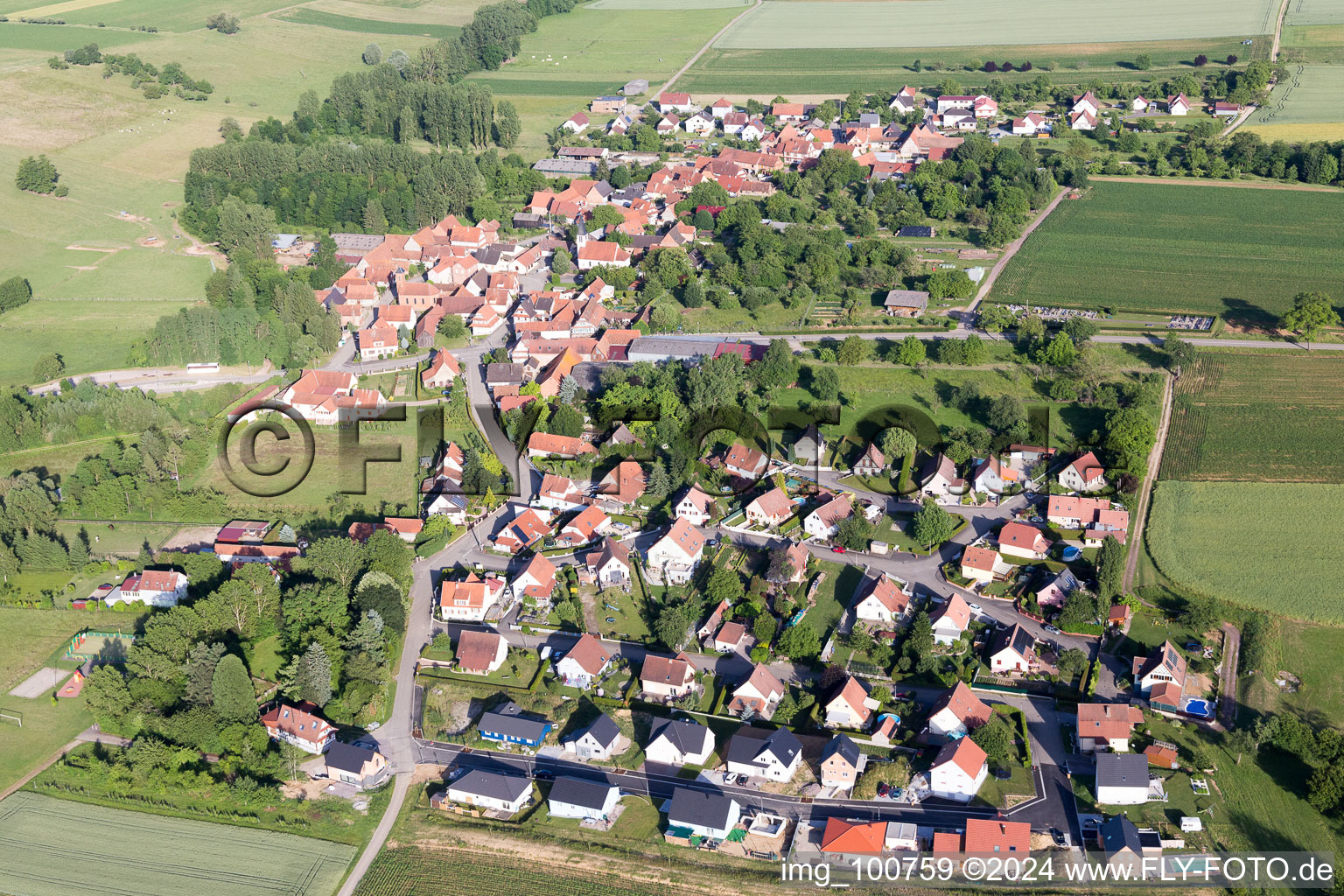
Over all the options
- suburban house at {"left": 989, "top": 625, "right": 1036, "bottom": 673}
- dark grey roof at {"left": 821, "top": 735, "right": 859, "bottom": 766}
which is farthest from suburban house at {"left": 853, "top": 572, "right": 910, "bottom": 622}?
dark grey roof at {"left": 821, "top": 735, "right": 859, "bottom": 766}

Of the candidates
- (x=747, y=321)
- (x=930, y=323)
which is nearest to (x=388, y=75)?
(x=747, y=321)

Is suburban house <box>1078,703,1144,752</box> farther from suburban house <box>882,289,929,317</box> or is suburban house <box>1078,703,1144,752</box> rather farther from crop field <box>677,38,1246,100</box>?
crop field <box>677,38,1246,100</box>

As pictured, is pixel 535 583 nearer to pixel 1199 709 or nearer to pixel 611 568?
Result: pixel 611 568

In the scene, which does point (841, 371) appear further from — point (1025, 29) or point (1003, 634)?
point (1025, 29)

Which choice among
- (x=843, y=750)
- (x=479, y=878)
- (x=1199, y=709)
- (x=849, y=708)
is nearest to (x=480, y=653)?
(x=479, y=878)

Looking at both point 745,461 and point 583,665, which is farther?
point 745,461

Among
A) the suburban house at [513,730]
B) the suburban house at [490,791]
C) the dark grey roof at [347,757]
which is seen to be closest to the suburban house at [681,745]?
the suburban house at [513,730]

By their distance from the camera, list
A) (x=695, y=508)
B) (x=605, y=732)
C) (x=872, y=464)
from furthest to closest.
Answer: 1. (x=872, y=464)
2. (x=695, y=508)
3. (x=605, y=732)
